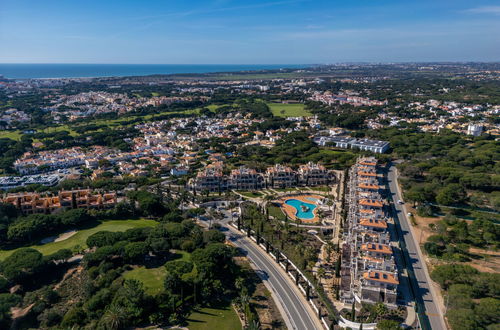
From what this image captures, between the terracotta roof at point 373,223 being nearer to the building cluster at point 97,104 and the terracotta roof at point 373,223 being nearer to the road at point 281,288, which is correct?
the road at point 281,288

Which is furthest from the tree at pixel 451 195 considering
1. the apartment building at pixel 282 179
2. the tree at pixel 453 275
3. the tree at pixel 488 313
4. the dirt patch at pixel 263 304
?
the dirt patch at pixel 263 304

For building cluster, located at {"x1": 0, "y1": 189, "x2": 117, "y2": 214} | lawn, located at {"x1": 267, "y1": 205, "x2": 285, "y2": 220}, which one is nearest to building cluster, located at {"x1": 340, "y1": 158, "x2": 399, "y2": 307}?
lawn, located at {"x1": 267, "y1": 205, "x2": 285, "y2": 220}

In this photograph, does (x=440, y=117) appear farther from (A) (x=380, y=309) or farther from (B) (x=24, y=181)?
(B) (x=24, y=181)

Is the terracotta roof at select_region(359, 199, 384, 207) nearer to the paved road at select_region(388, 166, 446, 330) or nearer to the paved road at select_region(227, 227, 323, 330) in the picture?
the paved road at select_region(388, 166, 446, 330)

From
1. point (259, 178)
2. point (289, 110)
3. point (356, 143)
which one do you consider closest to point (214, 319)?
point (259, 178)

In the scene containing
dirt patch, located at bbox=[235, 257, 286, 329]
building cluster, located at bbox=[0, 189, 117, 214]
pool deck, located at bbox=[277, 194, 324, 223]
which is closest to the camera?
dirt patch, located at bbox=[235, 257, 286, 329]
